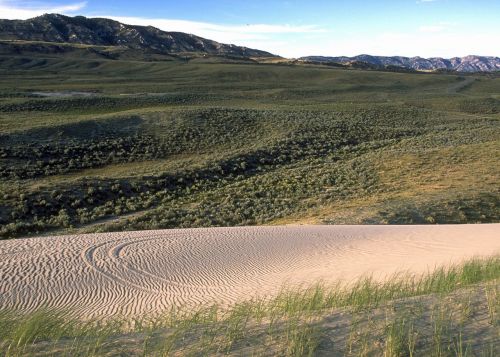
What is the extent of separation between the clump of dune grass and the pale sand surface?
3.27m

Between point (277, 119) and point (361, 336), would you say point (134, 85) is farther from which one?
point (361, 336)

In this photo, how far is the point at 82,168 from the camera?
1236 inches

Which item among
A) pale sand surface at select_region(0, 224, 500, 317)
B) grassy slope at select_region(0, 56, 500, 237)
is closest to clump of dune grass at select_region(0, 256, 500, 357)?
pale sand surface at select_region(0, 224, 500, 317)

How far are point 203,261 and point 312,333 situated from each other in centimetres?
762

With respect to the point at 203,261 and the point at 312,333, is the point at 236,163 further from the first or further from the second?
the point at 312,333

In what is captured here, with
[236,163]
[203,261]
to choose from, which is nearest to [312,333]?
[203,261]

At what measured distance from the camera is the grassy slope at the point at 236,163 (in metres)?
20.7

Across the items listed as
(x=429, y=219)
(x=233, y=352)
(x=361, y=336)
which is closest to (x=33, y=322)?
(x=233, y=352)

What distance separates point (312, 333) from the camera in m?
4.77

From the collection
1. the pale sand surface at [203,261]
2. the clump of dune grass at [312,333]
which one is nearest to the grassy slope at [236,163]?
the pale sand surface at [203,261]

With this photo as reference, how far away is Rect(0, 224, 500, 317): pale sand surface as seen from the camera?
30.8ft

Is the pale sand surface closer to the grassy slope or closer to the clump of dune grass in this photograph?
the clump of dune grass

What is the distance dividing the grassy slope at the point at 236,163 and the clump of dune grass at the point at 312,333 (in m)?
13.0

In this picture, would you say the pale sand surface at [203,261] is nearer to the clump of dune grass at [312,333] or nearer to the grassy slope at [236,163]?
the clump of dune grass at [312,333]
